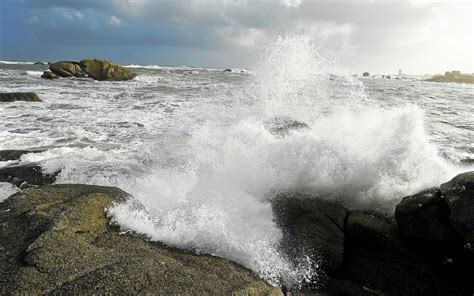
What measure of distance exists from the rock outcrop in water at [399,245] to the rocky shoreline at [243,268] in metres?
0.01

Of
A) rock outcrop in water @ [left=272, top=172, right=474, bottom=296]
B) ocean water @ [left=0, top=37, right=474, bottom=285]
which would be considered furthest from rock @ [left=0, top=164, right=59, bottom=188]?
rock outcrop in water @ [left=272, top=172, right=474, bottom=296]

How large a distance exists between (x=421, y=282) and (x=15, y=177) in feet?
21.1

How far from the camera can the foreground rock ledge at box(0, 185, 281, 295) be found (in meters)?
2.85

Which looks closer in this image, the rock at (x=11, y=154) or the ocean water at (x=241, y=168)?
the ocean water at (x=241, y=168)

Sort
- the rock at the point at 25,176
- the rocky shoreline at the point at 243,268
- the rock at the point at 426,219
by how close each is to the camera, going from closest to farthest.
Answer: the rocky shoreline at the point at 243,268 → the rock at the point at 426,219 → the rock at the point at 25,176

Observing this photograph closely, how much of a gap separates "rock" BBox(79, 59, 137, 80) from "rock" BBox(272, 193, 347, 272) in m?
31.2

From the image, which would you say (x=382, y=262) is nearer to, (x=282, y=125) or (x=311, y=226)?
(x=311, y=226)

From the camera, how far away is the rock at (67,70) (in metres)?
33.8

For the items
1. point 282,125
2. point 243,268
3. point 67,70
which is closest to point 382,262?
point 243,268

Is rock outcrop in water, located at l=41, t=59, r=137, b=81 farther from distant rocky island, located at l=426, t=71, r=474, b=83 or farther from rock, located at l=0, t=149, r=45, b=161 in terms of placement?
distant rocky island, located at l=426, t=71, r=474, b=83

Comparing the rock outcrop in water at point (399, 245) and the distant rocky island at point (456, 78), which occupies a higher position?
the rock outcrop in water at point (399, 245)

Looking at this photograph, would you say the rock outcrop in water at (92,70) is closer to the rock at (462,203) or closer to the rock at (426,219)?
the rock at (426,219)

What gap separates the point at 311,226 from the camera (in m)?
4.63


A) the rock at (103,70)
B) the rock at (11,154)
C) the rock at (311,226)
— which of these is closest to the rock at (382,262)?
the rock at (311,226)
